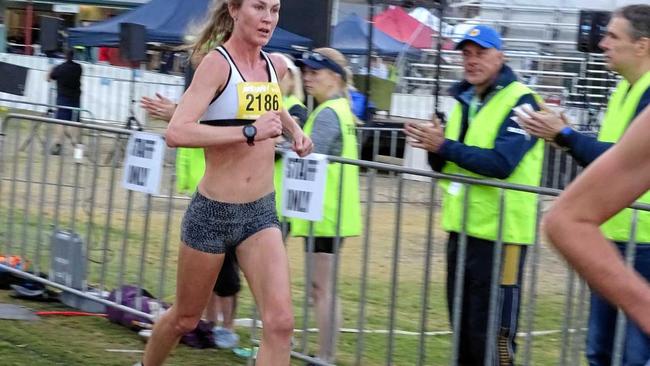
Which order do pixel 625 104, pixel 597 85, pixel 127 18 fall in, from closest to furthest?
pixel 625 104, pixel 127 18, pixel 597 85

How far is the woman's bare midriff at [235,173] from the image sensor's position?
508 cm

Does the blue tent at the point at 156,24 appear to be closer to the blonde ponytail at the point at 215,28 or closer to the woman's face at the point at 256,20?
the blonde ponytail at the point at 215,28

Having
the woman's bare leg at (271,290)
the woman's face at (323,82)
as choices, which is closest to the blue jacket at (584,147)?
the woman's bare leg at (271,290)

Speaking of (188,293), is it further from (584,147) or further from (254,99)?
(584,147)

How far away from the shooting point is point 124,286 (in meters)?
7.62

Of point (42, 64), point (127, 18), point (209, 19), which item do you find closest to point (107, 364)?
point (209, 19)

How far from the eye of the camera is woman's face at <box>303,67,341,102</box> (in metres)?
6.67

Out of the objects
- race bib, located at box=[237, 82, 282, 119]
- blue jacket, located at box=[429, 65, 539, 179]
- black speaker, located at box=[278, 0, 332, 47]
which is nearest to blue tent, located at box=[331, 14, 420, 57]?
black speaker, located at box=[278, 0, 332, 47]

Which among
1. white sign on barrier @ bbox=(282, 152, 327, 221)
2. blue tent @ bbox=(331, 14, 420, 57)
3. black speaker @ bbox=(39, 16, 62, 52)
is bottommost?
white sign on barrier @ bbox=(282, 152, 327, 221)

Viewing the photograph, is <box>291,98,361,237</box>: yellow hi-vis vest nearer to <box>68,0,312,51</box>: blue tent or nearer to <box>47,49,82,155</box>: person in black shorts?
<box>68,0,312,51</box>: blue tent

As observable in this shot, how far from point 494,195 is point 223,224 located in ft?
4.10

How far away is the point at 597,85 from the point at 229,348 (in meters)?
18.8

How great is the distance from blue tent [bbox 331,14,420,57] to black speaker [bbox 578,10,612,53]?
8.83 m

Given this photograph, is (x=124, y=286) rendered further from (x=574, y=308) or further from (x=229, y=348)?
(x=574, y=308)
